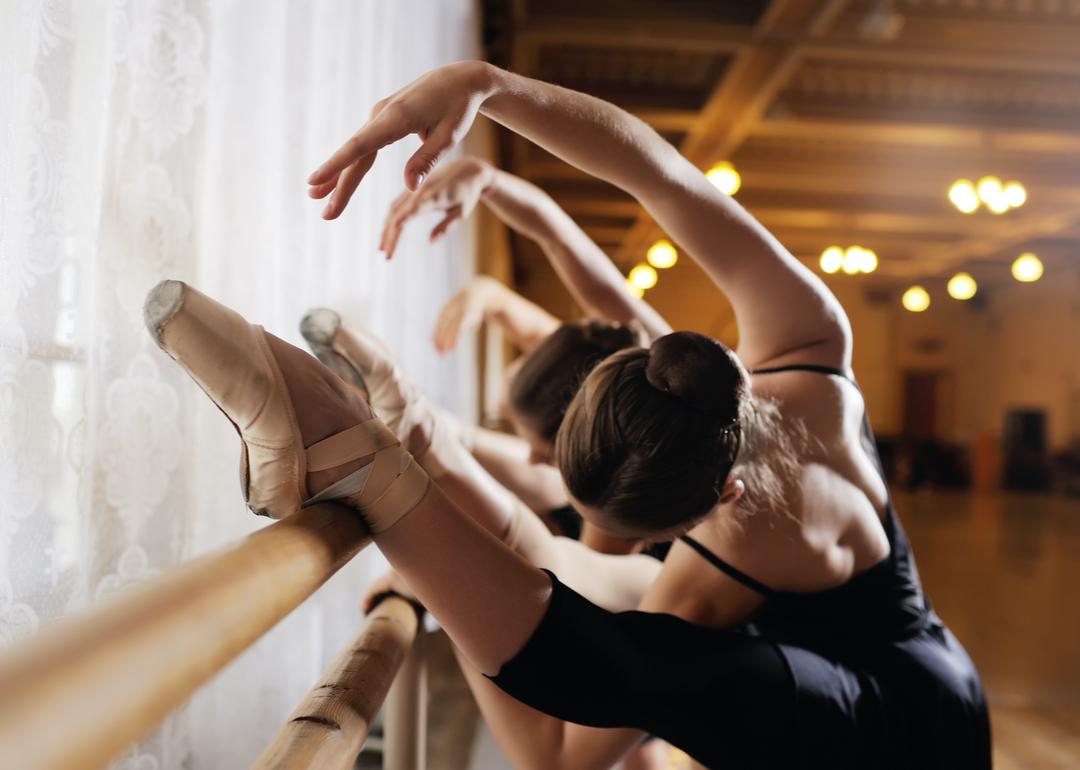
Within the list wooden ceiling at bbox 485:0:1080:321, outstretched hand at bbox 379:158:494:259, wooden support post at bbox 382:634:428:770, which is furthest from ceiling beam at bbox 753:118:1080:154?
wooden support post at bbox 382:634:428:770

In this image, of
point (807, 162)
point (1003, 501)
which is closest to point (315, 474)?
point (807, 162)

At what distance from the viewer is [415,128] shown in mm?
733

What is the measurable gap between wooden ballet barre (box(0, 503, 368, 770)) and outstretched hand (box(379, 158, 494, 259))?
0.78 metres

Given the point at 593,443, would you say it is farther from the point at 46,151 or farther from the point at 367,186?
the point at 367,186

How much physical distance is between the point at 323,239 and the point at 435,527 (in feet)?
2.53

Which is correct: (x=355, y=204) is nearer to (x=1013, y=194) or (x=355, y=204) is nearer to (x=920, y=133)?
(x=1013, y=194)

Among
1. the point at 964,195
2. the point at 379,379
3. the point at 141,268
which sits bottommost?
the point at 379,379

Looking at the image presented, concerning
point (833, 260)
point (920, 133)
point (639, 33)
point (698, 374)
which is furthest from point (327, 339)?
point (833, 260)

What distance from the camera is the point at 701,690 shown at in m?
0.83

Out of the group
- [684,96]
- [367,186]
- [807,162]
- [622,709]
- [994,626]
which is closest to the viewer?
[622,709]

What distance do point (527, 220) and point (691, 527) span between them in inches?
35.3

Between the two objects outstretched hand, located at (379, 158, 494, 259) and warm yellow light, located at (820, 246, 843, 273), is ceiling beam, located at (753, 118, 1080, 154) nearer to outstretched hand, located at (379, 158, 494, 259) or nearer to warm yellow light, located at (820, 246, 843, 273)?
warm yellow light, located at (820, 246, 843, 273)

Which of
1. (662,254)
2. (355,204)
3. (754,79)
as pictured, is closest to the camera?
(355,204)

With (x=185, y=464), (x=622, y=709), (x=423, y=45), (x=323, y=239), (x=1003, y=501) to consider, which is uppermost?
(x=423, y=45)
